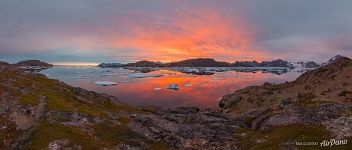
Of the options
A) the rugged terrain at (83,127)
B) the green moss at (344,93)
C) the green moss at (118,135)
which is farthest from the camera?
the green moss at (344,93)

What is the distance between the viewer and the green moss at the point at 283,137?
4077 cm

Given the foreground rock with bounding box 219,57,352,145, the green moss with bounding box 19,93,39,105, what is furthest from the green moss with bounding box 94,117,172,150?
the foreground rock with bounding box 219,57,352,145

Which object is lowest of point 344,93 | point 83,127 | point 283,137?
point 83,127

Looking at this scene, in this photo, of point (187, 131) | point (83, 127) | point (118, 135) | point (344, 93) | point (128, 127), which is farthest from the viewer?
point (344, 93)

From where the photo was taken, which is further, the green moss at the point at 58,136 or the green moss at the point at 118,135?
the green moss at the point at 118,135

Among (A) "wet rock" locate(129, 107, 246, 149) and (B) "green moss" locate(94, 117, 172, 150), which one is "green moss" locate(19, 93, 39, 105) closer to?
(B) "green moss" locate(94, 117, 172, 150)

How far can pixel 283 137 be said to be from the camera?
43.5 metres

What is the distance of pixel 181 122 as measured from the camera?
64.9m

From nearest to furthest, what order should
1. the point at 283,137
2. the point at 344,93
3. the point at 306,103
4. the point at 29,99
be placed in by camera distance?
the point at 283,137 < the point at 29,99 < the point at 306,103 < the point at 344,93

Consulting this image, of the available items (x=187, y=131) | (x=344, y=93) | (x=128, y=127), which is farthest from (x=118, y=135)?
(x=344, y=93)

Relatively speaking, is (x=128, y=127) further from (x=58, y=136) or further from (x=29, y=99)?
(x=29, y=99)

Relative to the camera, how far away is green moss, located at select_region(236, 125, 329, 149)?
40.8m

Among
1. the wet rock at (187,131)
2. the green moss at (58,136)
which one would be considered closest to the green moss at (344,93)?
the wet rock at (187,131)

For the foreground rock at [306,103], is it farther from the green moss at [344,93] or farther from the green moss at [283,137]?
the green moss at [283,137]
